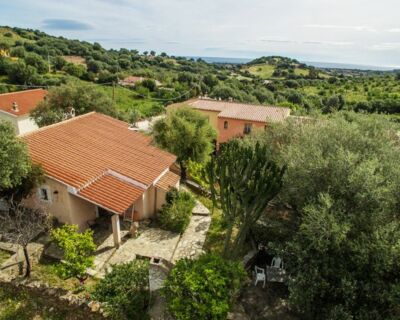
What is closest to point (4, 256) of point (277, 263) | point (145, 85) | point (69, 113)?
point (277, 263)

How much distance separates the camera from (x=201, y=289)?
9820 mm

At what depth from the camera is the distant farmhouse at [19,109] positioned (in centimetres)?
3922

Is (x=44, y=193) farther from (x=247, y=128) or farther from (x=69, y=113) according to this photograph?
(x=247, y=128)

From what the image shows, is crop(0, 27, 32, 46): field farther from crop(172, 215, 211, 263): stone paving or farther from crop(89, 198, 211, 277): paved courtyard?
crop(172, 215, 211, 263): stone paving

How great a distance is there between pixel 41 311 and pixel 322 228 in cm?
1093

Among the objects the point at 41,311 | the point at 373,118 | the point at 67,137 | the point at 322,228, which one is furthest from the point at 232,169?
the point at 67,137

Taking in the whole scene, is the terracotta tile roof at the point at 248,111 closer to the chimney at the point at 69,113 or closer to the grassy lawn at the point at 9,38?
the chimney at the point at 69,113

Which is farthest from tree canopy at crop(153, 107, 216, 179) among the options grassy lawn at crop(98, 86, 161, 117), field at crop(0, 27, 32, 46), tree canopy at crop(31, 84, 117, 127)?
field at crop(0, 27, 32, 46)

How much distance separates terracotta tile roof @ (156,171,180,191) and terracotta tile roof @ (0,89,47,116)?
28195 millimetres

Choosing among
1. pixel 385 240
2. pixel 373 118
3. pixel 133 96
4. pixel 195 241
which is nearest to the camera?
pixel 385 240

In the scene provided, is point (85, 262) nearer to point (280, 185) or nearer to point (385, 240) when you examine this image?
point (280, 185)

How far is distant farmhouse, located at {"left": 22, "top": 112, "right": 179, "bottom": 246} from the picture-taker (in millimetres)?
15086

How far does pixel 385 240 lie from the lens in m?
10.1

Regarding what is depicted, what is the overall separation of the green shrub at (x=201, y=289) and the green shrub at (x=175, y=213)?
21.4ft
